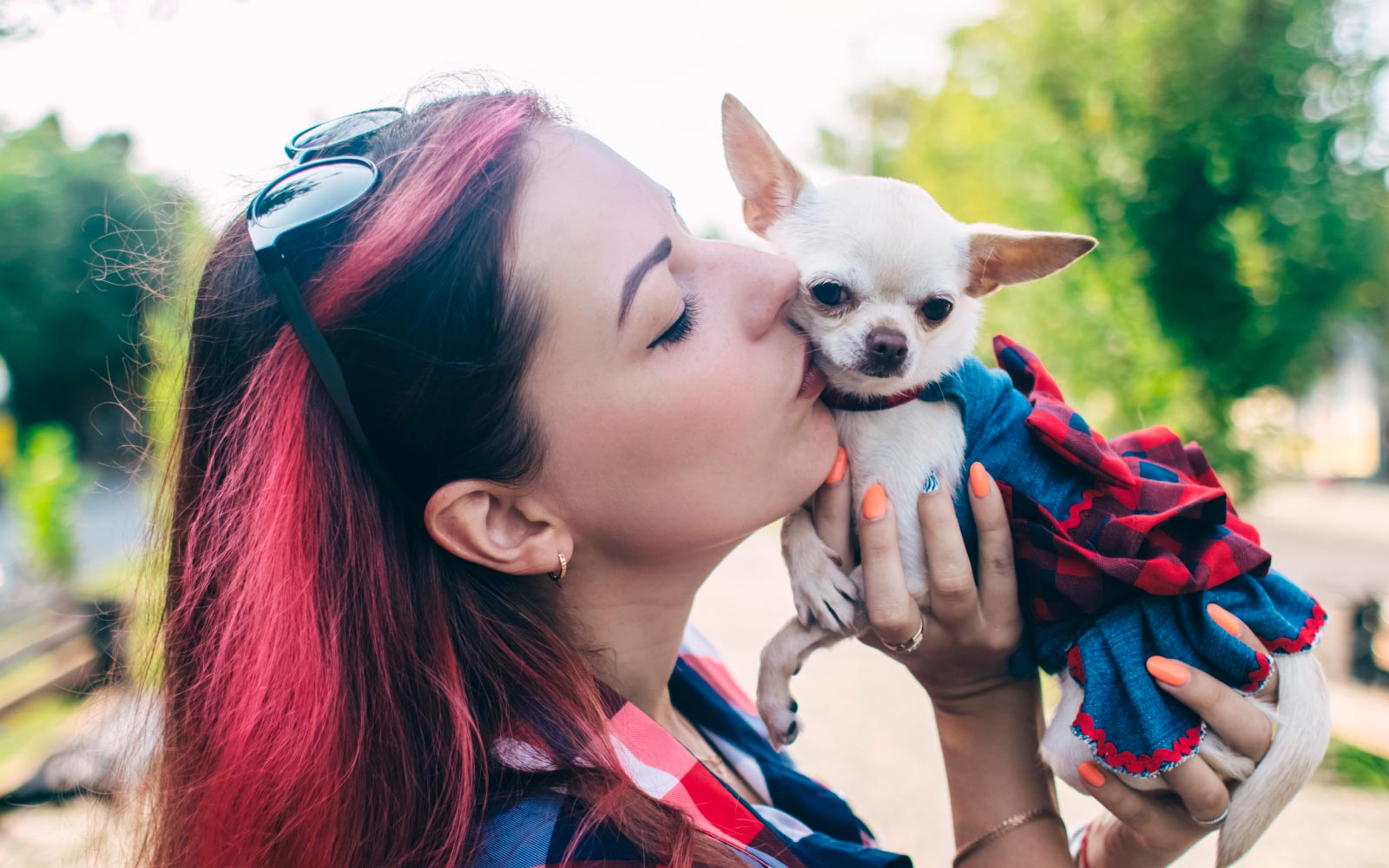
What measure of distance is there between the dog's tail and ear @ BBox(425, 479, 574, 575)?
4.10ft

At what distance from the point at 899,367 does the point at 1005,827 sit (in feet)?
2.86

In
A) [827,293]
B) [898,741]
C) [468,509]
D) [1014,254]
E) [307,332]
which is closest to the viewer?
[307,332]

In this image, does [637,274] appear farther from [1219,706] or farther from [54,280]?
[54,280]

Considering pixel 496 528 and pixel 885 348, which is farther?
pixel 885 348

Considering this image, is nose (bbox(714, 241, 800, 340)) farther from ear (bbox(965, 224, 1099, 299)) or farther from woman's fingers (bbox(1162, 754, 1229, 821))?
woman's fingers (bbox(1162, 754, 1229, 821))

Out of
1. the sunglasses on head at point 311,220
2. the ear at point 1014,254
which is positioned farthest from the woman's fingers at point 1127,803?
the sunglasses on head at point 311,220

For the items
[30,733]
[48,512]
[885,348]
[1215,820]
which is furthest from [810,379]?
[48,512]

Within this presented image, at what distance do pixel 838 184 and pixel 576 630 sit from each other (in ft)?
3.76

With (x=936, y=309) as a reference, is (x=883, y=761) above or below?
below

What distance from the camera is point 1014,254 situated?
1.83m

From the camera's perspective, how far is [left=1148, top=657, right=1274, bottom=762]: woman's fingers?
4.52ft

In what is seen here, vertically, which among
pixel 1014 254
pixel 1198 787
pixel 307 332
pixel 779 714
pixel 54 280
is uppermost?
pixel 1014 254

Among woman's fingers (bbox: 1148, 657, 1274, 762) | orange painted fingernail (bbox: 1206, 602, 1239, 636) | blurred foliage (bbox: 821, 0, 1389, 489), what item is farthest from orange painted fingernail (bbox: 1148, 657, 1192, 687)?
blurred foliage (bbox: 821, 0, 1389, 489)

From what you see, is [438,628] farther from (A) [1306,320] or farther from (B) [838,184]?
(A) [1306,320]
